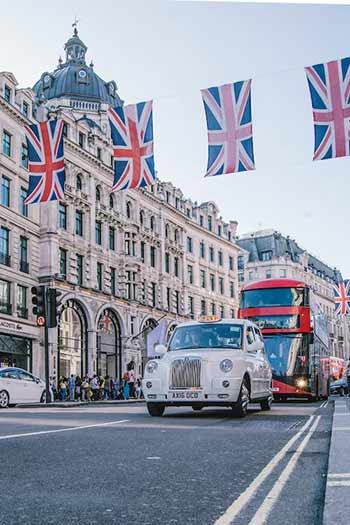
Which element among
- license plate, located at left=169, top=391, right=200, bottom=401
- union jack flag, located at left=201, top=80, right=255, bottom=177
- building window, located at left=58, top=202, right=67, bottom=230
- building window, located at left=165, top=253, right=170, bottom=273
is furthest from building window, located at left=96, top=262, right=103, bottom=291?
license plate, located at left=169, top=391, right=200, bottom=401

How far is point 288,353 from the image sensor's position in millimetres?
22281

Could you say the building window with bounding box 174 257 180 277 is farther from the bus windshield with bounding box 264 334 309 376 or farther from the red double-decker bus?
the bus windshield with bounding box 264 334 309 376

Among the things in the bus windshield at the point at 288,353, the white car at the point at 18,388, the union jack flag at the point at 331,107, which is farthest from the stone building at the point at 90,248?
the union jack flag at the point at 331,107

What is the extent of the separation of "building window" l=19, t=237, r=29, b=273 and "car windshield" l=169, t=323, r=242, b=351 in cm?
2636

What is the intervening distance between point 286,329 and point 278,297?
42.5 inches

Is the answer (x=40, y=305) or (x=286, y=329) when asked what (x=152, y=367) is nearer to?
(x=40, y=305)

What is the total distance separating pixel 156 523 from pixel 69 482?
1371mm

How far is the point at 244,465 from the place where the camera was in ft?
18.7

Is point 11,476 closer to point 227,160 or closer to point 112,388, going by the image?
point 227,160

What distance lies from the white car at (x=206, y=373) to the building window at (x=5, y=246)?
25046mm

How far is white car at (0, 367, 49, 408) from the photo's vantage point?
917 inches

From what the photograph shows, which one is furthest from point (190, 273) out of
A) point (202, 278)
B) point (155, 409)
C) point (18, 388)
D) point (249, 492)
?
point (249, 492)

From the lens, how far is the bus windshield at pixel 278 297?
22.4m

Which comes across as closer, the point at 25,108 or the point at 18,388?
the point at 18,388
